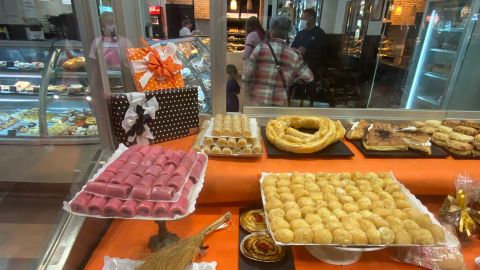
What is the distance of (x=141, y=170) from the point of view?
0.99m

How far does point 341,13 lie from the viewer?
2.77 meters

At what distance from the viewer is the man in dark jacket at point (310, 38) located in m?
2.49

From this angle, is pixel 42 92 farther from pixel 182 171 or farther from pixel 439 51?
pixel 439 51

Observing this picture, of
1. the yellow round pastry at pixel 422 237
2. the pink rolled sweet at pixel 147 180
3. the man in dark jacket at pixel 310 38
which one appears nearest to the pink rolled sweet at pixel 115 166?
the pink rolled sweet at pixel 147 180

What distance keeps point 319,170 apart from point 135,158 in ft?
2.81

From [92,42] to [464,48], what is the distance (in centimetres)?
381

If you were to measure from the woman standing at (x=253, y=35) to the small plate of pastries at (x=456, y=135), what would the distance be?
134 cm

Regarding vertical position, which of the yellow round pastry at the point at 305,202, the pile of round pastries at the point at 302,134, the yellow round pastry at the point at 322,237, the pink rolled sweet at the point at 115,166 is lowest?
the yellow round pastry at the point at 322,237

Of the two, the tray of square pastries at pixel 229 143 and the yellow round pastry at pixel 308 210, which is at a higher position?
the tray of square pastries at pixel 229 143

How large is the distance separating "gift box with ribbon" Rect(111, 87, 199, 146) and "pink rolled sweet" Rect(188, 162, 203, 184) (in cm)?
49

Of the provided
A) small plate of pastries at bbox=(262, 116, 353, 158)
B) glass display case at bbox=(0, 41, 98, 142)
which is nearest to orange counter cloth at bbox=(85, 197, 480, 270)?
small plate of pastries at bbox=(262, 116, 353, 158)

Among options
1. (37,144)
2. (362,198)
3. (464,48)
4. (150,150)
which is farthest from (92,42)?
(464,48)

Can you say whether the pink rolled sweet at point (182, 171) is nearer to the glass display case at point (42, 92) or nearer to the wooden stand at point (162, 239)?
the wooden stand at point (162, 239)

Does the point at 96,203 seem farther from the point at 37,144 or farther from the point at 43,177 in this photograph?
the point at 37,144
